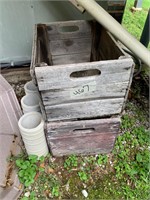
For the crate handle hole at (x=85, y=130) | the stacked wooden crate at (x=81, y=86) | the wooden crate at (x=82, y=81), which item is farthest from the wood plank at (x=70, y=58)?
the crate handle hole at (x=85, y=130)

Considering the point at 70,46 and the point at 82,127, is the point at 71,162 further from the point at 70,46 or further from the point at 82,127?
the point at 70,46

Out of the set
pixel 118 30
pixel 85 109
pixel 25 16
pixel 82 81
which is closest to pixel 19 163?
pixel 85 109

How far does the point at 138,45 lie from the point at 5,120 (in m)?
0.97

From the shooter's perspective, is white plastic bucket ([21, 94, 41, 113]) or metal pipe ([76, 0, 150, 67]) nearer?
metal pipe ([76, 0, 150, 67])

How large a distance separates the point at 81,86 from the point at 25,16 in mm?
919

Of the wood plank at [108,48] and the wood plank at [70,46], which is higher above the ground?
the wood plank at [108,48]

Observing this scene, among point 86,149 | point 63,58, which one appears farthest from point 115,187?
point 63,58

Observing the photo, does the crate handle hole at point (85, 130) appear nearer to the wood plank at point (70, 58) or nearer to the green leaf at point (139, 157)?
the green leaf at point (139, 157)

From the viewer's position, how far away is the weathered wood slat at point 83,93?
2.84 feet

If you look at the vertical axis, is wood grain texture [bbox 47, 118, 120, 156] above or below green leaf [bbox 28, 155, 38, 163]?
above

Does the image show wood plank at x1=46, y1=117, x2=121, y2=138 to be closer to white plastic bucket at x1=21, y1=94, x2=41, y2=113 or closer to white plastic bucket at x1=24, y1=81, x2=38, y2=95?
white plastic bucket at x1=21, y1=94, x2=41, y2=113

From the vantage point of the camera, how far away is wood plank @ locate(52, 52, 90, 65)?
4.58ft

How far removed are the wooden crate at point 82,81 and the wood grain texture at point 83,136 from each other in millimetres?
43

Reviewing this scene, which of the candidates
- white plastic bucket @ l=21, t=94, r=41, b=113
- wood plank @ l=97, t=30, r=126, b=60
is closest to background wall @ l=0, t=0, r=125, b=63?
wood plank @ l=97, t=30, r=126, b=60
